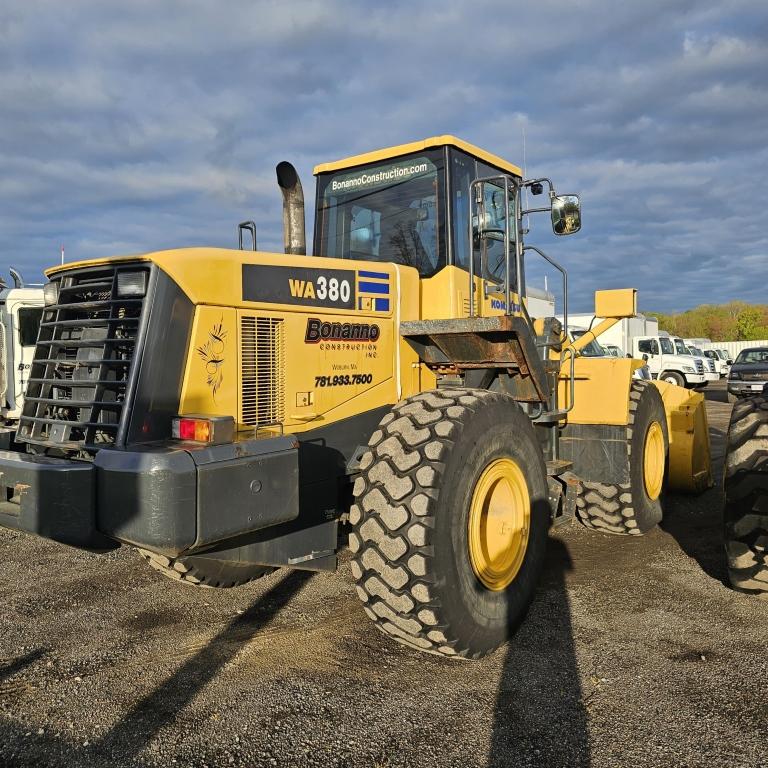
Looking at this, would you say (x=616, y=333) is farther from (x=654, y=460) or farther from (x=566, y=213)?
(x=566, y=213)

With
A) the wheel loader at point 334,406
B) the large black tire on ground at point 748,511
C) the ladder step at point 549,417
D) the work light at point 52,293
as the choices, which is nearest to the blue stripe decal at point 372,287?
the wheel loader at point 334,406

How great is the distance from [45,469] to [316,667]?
1.65m

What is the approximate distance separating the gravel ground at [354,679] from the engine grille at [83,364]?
47.6 inches

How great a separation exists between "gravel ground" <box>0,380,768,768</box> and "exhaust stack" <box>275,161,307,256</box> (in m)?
2.30

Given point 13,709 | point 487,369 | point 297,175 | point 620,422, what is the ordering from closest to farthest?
point 13,709 < point 297,175 < point 487,369 < point 620,422

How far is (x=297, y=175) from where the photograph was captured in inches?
168

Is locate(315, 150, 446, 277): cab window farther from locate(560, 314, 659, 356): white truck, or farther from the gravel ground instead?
locate(560, 314, 659, 356): white truck

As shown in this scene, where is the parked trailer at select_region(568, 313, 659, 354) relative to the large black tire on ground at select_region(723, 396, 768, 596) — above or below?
above

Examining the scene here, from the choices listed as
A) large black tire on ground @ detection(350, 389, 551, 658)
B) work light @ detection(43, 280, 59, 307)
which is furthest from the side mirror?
work light @ detection(43, 280, 59, 307)

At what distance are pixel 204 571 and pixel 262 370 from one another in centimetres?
150

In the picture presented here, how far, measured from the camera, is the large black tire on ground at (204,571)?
159 inches

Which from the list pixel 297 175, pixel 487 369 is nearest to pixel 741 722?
pixel 487 369

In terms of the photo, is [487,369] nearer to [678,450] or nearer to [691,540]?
[691,540]

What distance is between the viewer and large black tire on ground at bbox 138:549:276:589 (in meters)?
4.05
